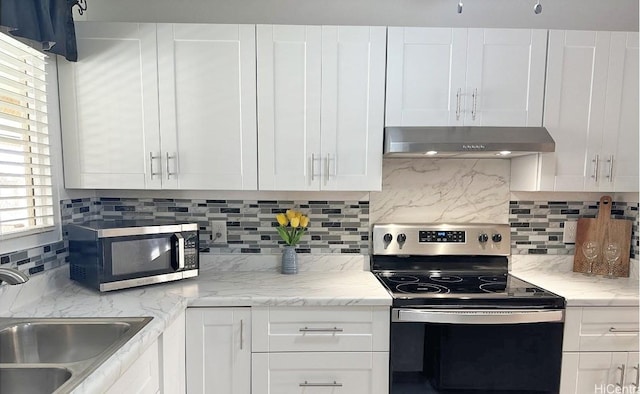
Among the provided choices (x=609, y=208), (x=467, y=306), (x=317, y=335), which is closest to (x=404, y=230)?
(x=467, y=306)

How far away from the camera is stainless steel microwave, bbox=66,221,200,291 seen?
5.23 ft

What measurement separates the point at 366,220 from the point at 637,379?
1.41m

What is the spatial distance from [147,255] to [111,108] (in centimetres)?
72

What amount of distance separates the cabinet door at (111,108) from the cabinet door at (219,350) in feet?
2.32

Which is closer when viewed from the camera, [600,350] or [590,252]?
[600,350]

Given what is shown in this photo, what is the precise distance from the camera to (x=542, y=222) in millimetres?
2154

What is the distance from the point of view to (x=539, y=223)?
2.16 meters

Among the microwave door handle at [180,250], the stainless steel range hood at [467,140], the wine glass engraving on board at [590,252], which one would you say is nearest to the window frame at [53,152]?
the microwave door handle at [180,250]

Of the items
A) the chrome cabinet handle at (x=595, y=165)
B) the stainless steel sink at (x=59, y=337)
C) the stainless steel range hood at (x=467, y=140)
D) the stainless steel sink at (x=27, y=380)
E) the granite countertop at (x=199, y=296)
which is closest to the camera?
the stainless steel sink at (x=27, y=380)

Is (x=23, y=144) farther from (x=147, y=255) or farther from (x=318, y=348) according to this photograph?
(x=318, y=348)

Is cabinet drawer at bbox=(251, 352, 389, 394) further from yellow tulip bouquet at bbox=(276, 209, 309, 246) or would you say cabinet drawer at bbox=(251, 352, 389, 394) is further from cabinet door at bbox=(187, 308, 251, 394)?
yellow tulip bouquet at bbox=(276, 209, 309, 246)

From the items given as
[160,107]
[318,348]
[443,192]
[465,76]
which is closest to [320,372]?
[318,348]

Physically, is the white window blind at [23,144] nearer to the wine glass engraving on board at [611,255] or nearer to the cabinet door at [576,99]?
the cabinet door at [576,99]

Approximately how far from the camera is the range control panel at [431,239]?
2084 millimetres
